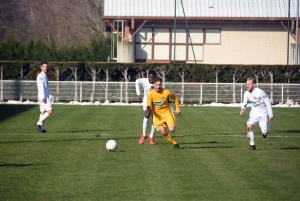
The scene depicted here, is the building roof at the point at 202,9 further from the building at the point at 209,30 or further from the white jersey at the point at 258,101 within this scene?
the white jersey at the point at 258,101

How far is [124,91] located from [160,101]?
64.2 ft

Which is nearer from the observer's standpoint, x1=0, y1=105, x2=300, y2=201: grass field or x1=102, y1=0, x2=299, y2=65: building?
x1=0, y1=105, x2=300, y2=201: grass field

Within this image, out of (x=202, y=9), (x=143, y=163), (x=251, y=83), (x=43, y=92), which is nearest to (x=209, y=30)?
(x=202, y=9)

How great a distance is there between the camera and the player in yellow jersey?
54.0 feet

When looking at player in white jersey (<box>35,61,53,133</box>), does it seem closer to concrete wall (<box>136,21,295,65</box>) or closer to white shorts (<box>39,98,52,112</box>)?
white shorts (<box>39,98,52,112</box>)

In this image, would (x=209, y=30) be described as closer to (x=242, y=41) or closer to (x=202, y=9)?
(x=202, y=9)

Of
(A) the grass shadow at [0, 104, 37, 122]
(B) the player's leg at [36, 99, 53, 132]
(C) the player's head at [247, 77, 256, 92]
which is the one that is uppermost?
(C) the player's head at [247, 77, 256, 92]

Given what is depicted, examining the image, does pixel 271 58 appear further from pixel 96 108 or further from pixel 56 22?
pixel 56 22

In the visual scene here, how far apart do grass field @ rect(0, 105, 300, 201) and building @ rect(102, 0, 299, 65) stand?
2242cm

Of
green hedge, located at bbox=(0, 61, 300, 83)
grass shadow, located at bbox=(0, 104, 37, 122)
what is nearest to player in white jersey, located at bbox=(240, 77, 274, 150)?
grass shadow, located at bbox=(0, 104, 37, 122)

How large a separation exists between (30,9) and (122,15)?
22.1 metres

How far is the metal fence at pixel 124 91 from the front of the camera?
118 ft

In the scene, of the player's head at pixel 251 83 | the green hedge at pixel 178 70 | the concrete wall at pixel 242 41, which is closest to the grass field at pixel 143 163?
the player's head at pixel 251 83

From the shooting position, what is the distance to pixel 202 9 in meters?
45.9
